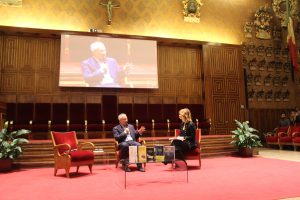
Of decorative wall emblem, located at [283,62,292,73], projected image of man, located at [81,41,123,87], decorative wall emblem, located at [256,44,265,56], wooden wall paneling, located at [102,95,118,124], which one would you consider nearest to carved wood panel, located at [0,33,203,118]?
wooden wall paneling, located at [102,95,118,124]

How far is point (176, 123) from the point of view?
9734 mm

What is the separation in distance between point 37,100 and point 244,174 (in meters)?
6.82

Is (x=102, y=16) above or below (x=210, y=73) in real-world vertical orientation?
above

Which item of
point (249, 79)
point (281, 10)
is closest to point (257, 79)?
point (249, 79)

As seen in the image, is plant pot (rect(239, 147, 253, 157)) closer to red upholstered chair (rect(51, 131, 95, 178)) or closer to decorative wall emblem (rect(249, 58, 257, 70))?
red upholstered chair (rect(51, 131, 95, 178))

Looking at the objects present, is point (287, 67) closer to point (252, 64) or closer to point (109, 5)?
point (252, 64)

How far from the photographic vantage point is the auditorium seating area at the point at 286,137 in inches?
363

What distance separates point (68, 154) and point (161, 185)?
179cm

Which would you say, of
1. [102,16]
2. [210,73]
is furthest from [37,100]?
[210,73]

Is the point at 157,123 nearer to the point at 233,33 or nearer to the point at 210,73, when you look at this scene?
the point at 210,73

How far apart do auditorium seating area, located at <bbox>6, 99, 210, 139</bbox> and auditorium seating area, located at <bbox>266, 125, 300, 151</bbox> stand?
243 centimetres

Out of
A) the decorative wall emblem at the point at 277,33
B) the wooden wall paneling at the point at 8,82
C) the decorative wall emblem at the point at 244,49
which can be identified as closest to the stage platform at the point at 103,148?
the wooden wall paneling at the point at 8,82

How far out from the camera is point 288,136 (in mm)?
9586

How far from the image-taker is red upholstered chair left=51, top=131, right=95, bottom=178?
16.2 ft
